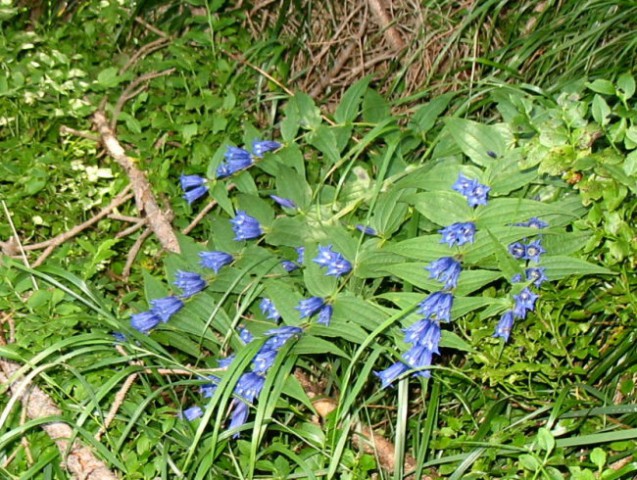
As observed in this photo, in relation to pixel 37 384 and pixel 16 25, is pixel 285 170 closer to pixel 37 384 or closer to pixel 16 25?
pixel 37 384

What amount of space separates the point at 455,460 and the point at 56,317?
92cm

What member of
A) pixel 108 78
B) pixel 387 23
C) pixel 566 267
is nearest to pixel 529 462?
pixel 566 267

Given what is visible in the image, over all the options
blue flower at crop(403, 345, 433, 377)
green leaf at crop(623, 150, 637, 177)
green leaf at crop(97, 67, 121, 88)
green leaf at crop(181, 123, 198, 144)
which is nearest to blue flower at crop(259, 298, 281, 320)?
blue flower at crop(403, 345, 433, 377)

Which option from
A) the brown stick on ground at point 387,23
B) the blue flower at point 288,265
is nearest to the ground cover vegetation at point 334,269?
the blue flower at point 288,265

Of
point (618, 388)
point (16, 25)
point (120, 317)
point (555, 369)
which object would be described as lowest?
point (618, 388)

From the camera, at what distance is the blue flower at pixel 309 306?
164cm

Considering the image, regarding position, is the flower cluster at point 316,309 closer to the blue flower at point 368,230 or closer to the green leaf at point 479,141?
the blue flower at point 368,230

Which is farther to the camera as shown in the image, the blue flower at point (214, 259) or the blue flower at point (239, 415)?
the blue flower at point (214, 259)

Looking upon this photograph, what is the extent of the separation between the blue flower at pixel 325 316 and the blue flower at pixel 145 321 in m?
0.40

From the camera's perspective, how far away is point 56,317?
1.76 meters

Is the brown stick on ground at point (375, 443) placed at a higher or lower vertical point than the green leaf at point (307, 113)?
lower

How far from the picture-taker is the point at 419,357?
1581 millimetres

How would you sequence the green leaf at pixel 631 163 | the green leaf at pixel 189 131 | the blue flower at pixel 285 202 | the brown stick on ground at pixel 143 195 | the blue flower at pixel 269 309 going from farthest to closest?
the green leaf at pixel 189 131, the brown stick on ground at pixel 143 195, the blue flower at pixel 285 202, the blue flower at pixel 269 309, the green leaf at pixel 631 163

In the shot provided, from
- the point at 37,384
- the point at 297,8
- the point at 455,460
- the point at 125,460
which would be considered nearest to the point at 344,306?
the point at 455,460
